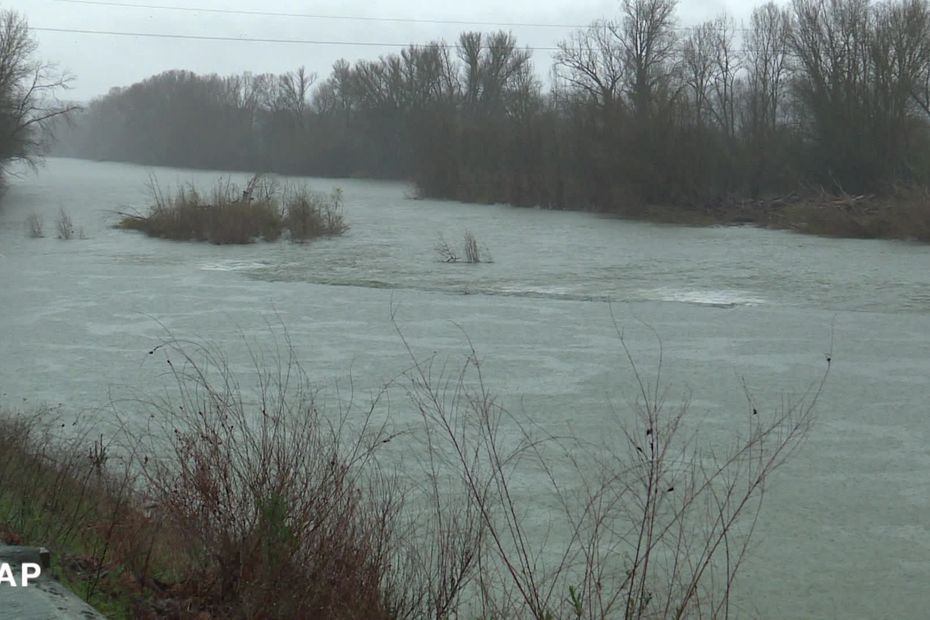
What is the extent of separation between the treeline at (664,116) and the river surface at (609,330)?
8771 millimetres

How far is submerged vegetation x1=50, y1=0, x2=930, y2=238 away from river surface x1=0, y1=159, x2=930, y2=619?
323 inches

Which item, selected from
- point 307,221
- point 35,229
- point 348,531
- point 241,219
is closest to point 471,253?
point 307,221

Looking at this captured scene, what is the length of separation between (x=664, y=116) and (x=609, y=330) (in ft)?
69.6

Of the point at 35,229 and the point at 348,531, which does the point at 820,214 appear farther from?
the point at 348,531

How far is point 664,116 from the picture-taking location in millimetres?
31797

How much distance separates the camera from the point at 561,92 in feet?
131

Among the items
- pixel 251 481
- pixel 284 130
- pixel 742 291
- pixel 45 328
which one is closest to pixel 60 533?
pixel 251 481

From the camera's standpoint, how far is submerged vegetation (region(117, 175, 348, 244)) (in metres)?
23.6

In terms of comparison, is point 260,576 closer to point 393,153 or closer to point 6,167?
point 6,167

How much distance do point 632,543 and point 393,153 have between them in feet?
168

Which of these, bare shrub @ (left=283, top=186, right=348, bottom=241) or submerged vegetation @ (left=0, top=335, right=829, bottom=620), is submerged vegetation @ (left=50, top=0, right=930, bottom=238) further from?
submerged vegetation @ (left=0, top=335, right=829, bottom=620)

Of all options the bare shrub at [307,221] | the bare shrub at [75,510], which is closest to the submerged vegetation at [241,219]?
the bare shrub at [307,221]

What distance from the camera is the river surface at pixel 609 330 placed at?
5855 mm

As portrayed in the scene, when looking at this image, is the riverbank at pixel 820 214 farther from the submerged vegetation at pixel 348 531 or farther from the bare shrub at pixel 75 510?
the bare shrub at pixel 75 510
